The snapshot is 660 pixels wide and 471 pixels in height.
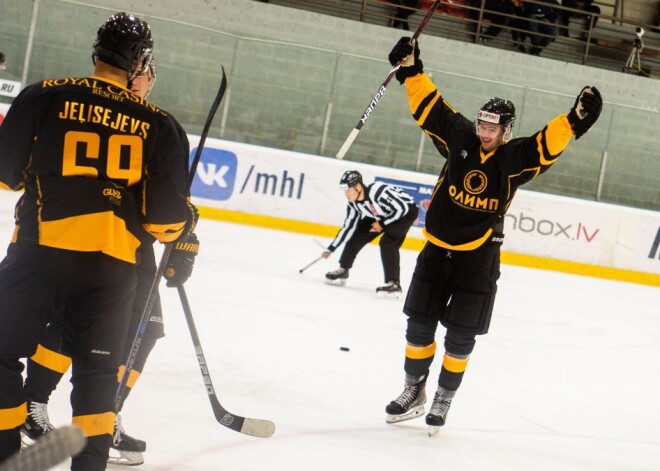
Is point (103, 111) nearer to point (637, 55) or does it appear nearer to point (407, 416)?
point (407, 416)

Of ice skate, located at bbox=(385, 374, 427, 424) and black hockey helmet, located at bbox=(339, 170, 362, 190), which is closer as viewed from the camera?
ice skate, located at bbox=(385, 374, 427, 424)

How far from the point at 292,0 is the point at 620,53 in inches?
185

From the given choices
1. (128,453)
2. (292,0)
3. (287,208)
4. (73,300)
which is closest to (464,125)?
(128,453)

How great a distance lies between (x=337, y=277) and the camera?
7395 mm

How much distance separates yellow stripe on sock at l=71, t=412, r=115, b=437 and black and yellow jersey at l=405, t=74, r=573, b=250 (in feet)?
6.37

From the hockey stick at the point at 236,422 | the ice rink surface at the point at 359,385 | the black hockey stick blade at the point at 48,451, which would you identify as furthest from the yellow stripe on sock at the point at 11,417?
the black hockey stick blade at the point at 48,451

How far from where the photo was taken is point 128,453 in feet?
9.14

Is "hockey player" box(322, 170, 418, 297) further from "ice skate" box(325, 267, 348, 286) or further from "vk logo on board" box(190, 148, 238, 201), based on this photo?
"vk logo on board" box(190, 148, 238, 201)

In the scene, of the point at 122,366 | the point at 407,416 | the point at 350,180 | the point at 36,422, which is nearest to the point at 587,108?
the point at 407,416

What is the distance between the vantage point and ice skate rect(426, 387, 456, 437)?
12.2 feet

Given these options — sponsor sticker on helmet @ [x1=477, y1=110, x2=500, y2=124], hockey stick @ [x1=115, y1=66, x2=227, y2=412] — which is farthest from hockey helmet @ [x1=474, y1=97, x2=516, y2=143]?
hockey stick @ [x1=115, y1=66, x2=227, y2=412]

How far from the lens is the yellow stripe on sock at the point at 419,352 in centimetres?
386

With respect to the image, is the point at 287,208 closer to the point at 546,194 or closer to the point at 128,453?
the point at 546,194

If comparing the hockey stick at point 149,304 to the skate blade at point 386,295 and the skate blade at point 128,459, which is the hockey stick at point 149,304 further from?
the skate blade at point 386,295
